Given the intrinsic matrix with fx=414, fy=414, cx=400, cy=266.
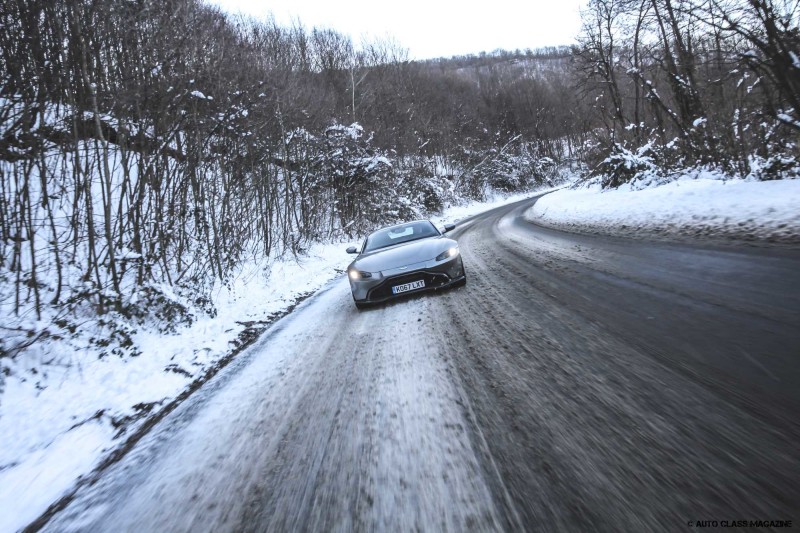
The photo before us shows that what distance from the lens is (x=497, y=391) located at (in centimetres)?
268

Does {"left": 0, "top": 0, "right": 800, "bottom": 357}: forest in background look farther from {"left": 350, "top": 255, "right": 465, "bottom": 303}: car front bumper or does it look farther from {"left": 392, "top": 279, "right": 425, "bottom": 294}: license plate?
{"left": 392, "top": 279, "right": 425, "bottom": 294}: license plate

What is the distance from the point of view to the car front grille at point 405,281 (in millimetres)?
5867

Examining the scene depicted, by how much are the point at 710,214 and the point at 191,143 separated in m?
9.76

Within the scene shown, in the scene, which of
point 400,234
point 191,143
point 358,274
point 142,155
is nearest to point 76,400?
point 358,274

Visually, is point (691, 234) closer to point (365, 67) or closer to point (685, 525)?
point (685, 525)

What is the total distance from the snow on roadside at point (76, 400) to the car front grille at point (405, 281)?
2.04m

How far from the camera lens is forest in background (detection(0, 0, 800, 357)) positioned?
5199 millimetres

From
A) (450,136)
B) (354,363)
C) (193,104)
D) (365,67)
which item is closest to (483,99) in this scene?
(450,136)

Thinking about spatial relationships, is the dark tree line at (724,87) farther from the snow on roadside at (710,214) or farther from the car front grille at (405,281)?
the car front grille at (405,281)

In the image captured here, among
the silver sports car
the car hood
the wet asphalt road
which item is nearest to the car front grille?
the silver sports car

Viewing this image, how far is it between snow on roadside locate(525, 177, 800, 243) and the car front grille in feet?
14.0

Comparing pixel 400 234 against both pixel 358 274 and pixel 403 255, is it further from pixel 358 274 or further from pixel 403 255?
pixel 358 274

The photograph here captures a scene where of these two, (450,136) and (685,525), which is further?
(450,136)

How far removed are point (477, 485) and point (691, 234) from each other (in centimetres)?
700
